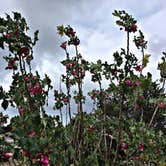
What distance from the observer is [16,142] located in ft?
8.05

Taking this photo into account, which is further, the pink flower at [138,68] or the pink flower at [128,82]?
the pink flower at [138,68]

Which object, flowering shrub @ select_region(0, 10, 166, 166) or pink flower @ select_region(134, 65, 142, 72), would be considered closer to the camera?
flowering shrub @ select_region(0, 10, 166, 166)

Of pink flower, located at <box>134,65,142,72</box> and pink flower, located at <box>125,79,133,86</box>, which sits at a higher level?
pink flower, located at <box>134,65,142,72</box>

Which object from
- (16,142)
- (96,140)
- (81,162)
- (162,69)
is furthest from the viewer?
(96,140)

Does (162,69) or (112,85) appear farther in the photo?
(162,69)

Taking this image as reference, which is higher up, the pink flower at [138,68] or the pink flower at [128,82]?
the pink flower at [138,68]

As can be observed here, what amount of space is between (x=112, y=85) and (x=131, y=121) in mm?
1068

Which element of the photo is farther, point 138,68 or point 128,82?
point 138,68

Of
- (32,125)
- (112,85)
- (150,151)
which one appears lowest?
(32,125)

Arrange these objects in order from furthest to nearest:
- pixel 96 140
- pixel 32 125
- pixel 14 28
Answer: pixel 96 140 < pixel 14 28 < pixel 32 125

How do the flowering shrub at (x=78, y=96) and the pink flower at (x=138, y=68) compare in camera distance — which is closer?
the flowering shrub at (x=78, y=96)

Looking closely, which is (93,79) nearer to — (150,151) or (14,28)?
(150,151)

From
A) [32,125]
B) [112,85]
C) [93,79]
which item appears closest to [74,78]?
[93,79]

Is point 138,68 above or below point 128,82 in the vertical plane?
above
